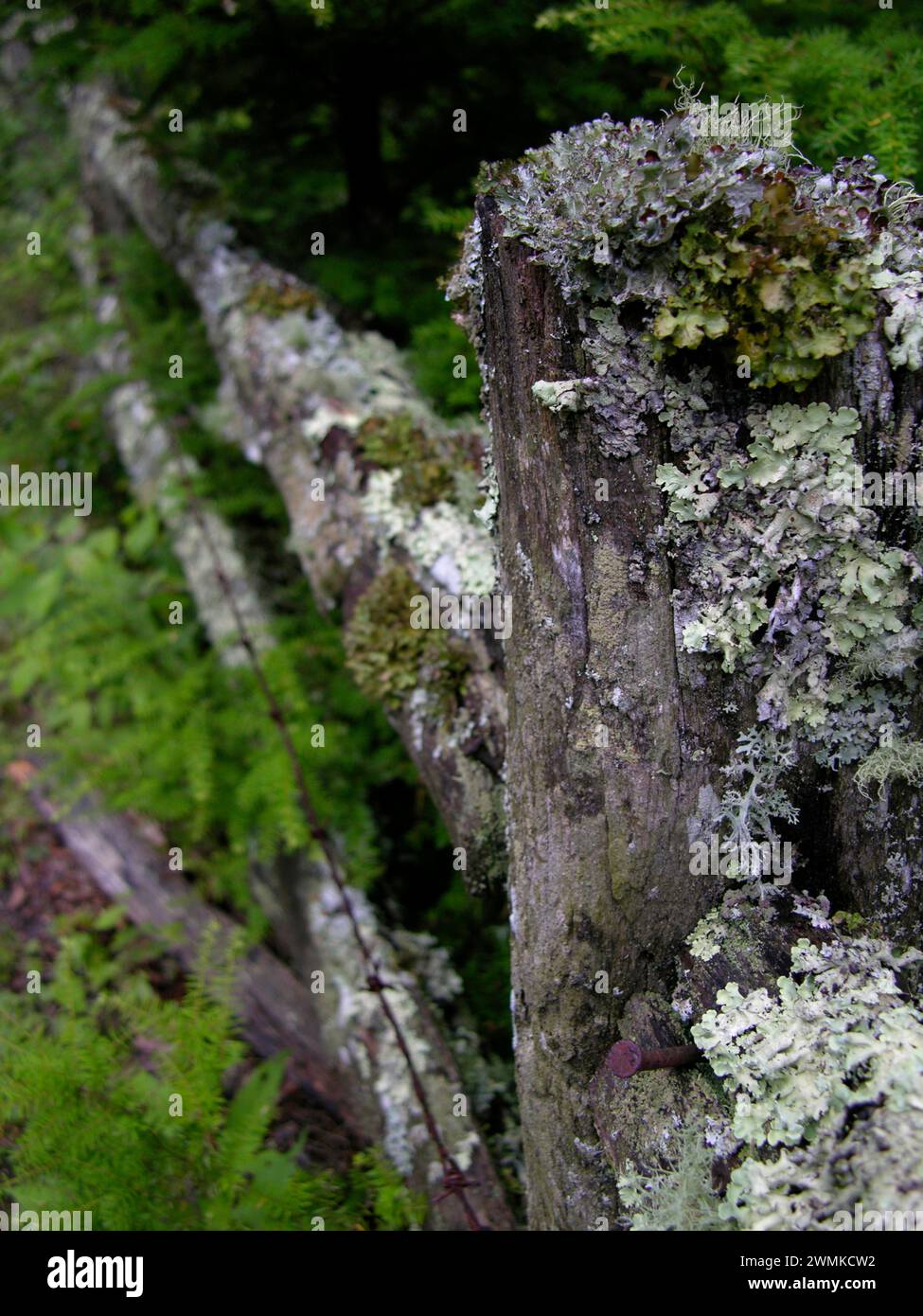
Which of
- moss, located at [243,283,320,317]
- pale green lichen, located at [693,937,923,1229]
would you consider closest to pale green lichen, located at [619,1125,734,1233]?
pale green lichen, located at [693,937,923,1229]

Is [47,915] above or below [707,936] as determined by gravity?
below

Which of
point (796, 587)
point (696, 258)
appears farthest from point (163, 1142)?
point (696, 258)

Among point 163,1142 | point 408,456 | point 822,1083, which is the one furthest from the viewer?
point 408,456

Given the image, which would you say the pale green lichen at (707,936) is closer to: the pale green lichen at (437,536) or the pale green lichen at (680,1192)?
the pale green lichen at (680,1192)

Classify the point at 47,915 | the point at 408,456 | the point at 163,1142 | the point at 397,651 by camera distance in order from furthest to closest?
the point at 47,915, the point at 408,456, the point at 397,651, the point at 163,1142

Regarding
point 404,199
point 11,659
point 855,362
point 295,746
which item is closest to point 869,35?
point 404,199

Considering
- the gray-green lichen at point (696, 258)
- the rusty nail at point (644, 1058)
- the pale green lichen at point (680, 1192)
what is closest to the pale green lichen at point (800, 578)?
the gray-green lichen at point (696, 258)

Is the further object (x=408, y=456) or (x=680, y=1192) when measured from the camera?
(x=408, y=456)

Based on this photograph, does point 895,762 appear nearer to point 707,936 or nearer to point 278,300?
point 707,936
